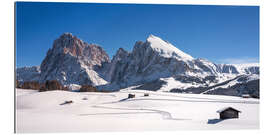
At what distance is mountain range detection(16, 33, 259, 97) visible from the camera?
8950cm

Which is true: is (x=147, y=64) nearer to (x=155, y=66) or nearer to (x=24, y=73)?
(x=155, y=66)

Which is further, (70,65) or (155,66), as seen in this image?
(70,65)

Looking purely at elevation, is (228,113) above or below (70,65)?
below

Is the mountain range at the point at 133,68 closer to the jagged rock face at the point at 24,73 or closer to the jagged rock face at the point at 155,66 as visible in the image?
the jagged rock face at the point at 155,66

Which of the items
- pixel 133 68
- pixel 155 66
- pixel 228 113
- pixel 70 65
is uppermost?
pixel 70 65

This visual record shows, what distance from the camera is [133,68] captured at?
456 feet

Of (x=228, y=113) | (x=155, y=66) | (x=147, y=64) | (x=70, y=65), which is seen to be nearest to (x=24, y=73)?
(x=228, y=113)

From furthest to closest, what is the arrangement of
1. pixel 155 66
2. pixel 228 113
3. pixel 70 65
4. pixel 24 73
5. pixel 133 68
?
pixel 70 65
pixel 133 68
pixel 155 66
pixel 24 73
pixel 228 113

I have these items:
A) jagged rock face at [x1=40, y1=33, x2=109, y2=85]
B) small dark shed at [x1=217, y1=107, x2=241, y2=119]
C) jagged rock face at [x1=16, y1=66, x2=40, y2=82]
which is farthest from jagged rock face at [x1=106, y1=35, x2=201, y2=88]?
small dark shed at [x1=217, y1=107, x2=241, y2=119]

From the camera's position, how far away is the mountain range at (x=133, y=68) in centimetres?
8950

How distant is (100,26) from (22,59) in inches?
169

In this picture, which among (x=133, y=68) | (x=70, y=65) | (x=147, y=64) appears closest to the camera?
(x=147, y=64)

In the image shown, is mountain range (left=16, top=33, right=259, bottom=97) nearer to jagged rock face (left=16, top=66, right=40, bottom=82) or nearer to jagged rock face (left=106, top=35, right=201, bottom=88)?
jagged rock face (left=106, top=35, right=201, bottom=88)
